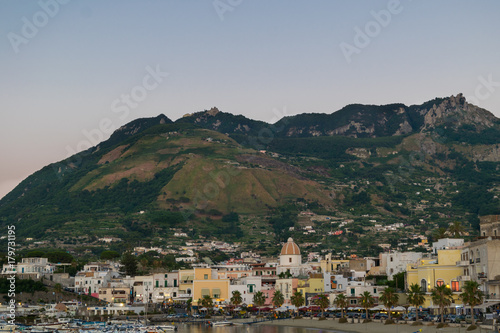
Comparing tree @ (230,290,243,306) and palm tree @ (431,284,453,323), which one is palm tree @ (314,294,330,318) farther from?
palm tree @ (431,284,453,323)

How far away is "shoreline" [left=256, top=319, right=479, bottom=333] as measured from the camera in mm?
69188

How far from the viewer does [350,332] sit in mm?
78938

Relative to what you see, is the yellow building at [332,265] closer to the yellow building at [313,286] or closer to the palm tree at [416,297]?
the yellow building at [313,286]

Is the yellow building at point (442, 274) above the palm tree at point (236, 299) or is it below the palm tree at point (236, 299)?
above

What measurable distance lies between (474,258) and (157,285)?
222 feet

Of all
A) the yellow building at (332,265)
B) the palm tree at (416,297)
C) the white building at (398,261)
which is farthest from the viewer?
the yellow building at (332,265)

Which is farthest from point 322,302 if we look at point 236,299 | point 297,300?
point 236,299

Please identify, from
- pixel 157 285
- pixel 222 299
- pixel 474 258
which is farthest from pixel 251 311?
pixel 474 258

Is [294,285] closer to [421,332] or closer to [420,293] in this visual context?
[420,293]

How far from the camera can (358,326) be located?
82938 mm

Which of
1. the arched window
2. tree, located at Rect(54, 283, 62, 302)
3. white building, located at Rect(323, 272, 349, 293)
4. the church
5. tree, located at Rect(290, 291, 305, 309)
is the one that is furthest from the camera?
the church

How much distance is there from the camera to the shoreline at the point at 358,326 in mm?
69188

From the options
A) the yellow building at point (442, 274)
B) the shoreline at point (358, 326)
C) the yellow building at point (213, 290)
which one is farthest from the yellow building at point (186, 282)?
the yellow building at point (442, 274)

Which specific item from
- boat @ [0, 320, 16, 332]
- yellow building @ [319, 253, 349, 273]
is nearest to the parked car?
yellow building @ [319, 253, 349, 273]
